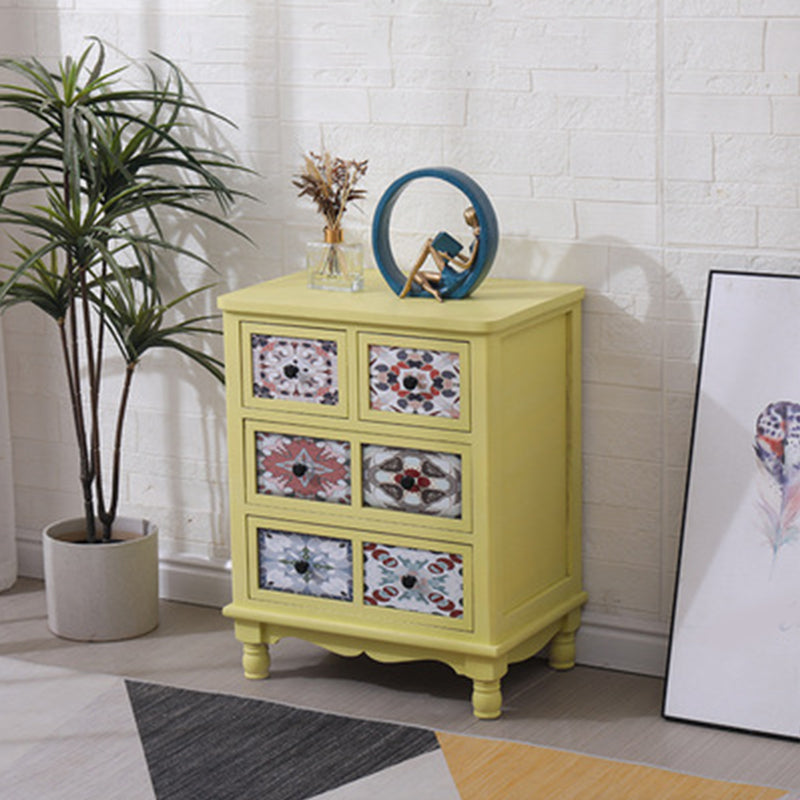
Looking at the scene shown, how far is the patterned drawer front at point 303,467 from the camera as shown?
3291mm

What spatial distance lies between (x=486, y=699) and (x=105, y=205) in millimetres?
1377

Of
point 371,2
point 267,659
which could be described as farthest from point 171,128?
point 267,659

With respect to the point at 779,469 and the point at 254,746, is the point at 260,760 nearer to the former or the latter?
the point at 254,746

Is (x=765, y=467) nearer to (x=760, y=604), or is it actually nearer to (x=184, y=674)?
(x=760, y=604)

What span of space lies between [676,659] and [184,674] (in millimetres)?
1080

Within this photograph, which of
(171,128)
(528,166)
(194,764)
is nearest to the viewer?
(194,764)

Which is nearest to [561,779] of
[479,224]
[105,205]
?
[479,224]

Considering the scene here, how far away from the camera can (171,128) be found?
3.74 metres

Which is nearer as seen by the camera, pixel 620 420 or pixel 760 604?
pixel 760 604

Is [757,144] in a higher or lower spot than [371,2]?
lower

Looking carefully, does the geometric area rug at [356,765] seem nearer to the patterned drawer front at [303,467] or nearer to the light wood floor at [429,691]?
the light wood floor at [429,691]

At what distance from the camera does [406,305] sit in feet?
10.5

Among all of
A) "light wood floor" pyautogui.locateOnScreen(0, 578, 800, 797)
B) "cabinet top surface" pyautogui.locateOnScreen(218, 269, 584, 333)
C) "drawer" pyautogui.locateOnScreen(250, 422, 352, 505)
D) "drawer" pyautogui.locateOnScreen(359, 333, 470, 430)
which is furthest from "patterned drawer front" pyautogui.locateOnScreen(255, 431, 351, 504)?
Answer: "light wood floor" pyautogui.locateOnScreen(0, 578, 800, 797)

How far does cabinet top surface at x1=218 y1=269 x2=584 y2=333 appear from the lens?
10.2 feet
